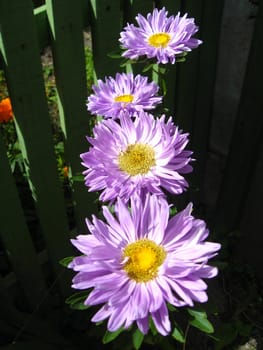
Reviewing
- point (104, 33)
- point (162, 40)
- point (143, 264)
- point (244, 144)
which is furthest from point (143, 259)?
point (244, 144)

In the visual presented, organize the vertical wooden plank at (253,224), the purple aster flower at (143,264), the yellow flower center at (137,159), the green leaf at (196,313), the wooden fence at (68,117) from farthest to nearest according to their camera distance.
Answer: the vertical wooden plank at (253,224)
the wooden fence at (68,117)
the yellow flower center at (137,159)
the green leaf at (196,313)
the purple aster flower at (143,264)

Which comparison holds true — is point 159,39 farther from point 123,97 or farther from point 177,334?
point 177,334

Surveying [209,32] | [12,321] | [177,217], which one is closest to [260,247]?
[209,32]

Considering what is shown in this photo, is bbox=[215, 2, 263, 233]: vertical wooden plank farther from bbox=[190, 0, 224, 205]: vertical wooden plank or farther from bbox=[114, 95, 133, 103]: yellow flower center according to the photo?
bbox=[114, 95, 133, 103]: yellow flower center

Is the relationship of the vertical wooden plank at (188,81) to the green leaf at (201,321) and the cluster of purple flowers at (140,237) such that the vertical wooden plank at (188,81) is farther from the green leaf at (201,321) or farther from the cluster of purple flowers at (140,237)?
the green leaf at (201,321)

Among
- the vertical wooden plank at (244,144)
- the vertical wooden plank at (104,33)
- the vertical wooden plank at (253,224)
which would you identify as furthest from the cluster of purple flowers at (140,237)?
the vertical wooden plank at (253,224)
